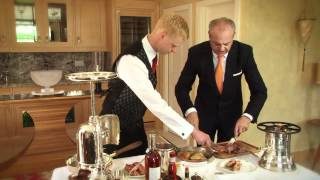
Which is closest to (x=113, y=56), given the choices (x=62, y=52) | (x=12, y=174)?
(x=62, y=52)

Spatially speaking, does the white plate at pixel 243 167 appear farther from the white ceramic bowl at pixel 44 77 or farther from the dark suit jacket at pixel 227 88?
the white ceramic bowl at pixel 44 77

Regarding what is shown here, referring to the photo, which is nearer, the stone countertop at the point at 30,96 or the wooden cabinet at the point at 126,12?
the stone countertop at the point at 30,96

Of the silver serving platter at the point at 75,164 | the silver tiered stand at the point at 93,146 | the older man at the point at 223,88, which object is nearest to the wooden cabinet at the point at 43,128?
the older man at the point at 223,88

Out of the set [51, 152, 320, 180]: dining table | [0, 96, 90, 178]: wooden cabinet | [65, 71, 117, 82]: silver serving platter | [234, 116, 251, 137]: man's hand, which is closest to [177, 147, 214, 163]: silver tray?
[51, 152, 320, 180]: dining table

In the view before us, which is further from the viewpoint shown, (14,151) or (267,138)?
(14,151)

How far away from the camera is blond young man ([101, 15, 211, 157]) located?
5.65 feet

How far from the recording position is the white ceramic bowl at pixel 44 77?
14.2 ft

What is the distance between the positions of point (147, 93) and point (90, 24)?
3.34 meters

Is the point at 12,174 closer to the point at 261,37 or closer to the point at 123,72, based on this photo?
the point at 123,72

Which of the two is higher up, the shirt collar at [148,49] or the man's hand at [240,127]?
the shirt collar at [148,49]

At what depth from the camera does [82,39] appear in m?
4.71

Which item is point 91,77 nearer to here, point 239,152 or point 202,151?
point 202,151

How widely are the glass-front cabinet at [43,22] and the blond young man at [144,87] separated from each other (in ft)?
9.65

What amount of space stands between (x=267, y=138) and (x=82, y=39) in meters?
3.65
